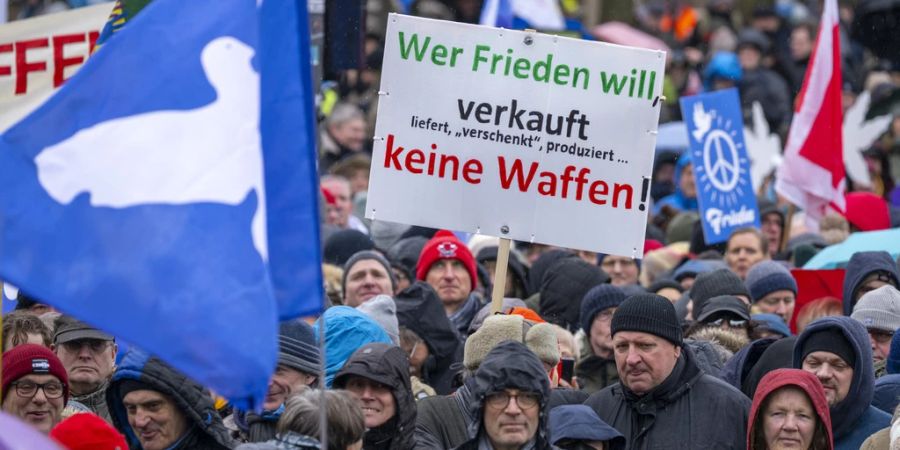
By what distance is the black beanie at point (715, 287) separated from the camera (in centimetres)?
892

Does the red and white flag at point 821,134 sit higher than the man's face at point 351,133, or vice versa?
the red and white flag at point 821,134

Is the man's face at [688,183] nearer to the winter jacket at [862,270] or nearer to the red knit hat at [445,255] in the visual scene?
the winter jacket at [862,270]

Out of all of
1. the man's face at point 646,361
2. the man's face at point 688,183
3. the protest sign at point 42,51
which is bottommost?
the man's face at point 688,183

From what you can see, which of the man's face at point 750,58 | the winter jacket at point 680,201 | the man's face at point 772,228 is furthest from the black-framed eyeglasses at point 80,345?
the man's face at point 750,58

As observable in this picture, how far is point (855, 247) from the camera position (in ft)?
34.4

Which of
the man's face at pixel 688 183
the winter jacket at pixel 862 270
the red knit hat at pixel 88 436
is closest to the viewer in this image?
the red knit hat at pixel 88 436

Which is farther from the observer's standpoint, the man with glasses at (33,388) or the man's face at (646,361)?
the man's face at (646,361)

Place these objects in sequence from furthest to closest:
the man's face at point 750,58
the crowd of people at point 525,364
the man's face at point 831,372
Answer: the man's face at point 750,58 → the man's face at point 831,372 → the crowd of people at point 525,364

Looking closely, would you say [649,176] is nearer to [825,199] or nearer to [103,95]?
[103,95]

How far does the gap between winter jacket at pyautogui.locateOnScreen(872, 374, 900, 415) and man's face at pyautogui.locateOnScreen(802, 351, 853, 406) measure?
16.4 inches

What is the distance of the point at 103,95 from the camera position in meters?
4.96

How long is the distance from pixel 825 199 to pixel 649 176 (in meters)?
4.71

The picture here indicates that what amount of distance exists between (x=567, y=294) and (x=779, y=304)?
3.80 ft

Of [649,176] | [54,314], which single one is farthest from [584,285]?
[54,314]
